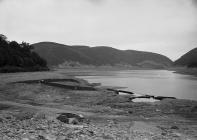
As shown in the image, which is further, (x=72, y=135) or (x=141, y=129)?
(x=141, y=129)

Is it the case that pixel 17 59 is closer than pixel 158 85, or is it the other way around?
pixel 158 85

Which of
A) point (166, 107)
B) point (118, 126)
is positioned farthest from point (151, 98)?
point (118, 126)

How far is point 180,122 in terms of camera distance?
14.1 metres

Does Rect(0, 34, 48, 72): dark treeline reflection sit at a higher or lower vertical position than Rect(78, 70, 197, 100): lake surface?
higher

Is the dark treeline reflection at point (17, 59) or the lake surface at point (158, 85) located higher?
the dark treeline reflection at point (17, 59)

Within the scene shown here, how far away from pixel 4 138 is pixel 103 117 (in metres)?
7.00

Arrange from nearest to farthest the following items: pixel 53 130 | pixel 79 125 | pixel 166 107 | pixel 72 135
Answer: pixel 72 135, pixel 53 130, pixel 79 125, pixel 166 107

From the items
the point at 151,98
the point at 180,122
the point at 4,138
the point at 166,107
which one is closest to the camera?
the point at 4,138

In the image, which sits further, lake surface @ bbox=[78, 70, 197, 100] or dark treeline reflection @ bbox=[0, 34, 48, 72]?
dark treeline reflection @ bbox=[0, 34, 48, 72]

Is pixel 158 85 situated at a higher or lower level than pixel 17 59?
lower

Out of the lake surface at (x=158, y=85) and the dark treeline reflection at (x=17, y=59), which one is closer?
the lake surface at (x=158, y=85)

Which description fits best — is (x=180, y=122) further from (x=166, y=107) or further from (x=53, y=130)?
(x=53, y=130)

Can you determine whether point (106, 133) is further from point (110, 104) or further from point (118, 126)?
point (110, 104)

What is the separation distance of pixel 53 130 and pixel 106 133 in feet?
7.91
